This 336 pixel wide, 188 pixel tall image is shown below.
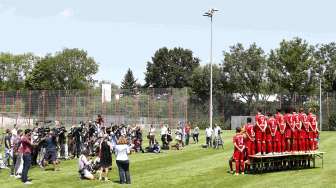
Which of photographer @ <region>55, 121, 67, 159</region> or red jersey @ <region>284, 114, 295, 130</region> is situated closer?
red jersey @ <region>284, 114, 295, 130</region>

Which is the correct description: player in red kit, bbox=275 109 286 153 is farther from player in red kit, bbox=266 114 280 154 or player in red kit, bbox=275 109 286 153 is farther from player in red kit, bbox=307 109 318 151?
player in red kit, bbox=307 109 318 151

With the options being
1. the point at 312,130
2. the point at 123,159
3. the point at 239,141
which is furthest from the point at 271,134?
the point at 123,159

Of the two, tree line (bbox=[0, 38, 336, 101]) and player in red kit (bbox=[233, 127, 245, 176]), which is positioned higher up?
tree line (bbox=[0, 38, 336, 101])

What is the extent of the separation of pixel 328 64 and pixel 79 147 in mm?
69076

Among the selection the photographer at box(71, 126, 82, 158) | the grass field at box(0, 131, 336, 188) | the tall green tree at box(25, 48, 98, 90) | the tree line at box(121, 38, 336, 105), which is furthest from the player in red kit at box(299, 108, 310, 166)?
the tall green tree at box(25, 48, 98, 90)

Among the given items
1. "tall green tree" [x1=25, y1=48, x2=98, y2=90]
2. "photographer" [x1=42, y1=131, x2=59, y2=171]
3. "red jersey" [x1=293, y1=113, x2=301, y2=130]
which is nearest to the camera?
"red jersey" [x1=293, y1=113, x2=301, y2=130]

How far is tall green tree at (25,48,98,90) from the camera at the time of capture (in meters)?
115

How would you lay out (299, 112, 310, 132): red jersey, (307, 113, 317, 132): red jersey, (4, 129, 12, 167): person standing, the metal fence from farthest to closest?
the metal fence
(4, 129, 12, 167): person standing
(307, 113, 317, 132): red jersey
(299, 112, 310, 132): red jersey

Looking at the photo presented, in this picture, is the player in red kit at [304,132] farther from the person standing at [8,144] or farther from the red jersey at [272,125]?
the person standing at [8,144]

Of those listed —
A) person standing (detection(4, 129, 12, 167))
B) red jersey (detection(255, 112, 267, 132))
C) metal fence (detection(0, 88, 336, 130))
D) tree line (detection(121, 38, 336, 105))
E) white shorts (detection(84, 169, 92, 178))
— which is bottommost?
white shorts (detection(84, 169, 92, 178))

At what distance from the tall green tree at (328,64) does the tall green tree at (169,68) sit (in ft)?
89.8

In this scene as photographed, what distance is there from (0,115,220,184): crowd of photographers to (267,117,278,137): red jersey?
6.02m

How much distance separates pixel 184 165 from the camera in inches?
1067

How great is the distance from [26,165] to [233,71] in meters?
60.4
